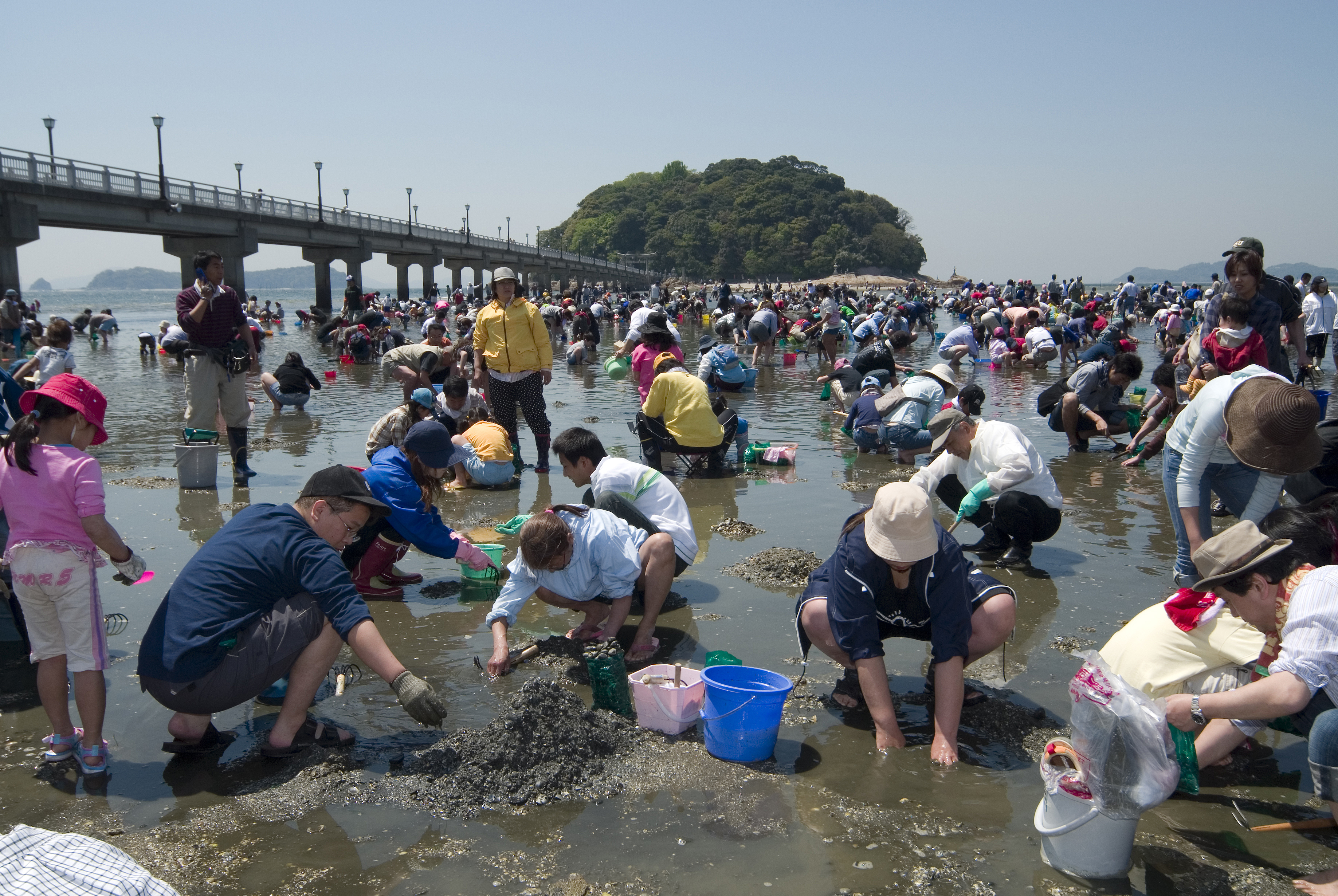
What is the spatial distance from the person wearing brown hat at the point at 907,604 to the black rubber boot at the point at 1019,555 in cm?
236

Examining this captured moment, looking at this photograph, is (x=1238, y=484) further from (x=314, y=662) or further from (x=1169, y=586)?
(x=314, y=662)

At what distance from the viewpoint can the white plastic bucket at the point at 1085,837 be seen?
2.92 metres

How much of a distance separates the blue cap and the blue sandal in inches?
91.1

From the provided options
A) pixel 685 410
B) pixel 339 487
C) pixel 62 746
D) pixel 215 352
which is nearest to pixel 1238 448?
pixel 339 487

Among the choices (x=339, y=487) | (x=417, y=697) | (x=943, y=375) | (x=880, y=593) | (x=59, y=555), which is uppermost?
(x=943, y=375)

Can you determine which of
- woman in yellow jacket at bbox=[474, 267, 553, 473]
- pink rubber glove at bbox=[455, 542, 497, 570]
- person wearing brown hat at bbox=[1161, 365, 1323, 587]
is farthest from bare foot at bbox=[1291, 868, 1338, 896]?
woman in yellow jacket at bbox=[474, 267, 553, 473]

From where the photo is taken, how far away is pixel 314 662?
3.72 m

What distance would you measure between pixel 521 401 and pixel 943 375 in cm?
428

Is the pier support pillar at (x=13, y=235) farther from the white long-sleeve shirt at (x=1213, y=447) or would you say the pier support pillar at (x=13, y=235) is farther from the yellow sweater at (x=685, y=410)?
the white long-sleeve shirt at (x=1213, y=447)

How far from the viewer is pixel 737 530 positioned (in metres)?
7.32

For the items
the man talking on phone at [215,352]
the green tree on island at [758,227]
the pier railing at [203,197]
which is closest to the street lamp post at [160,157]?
the pier railing at [203,197]

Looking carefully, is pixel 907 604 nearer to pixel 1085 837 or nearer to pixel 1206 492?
pixel 1085 837

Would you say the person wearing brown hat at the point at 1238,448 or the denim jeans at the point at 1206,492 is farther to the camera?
the denim jeans at the point at 1206,492

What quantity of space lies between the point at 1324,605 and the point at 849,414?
7.78 meters
